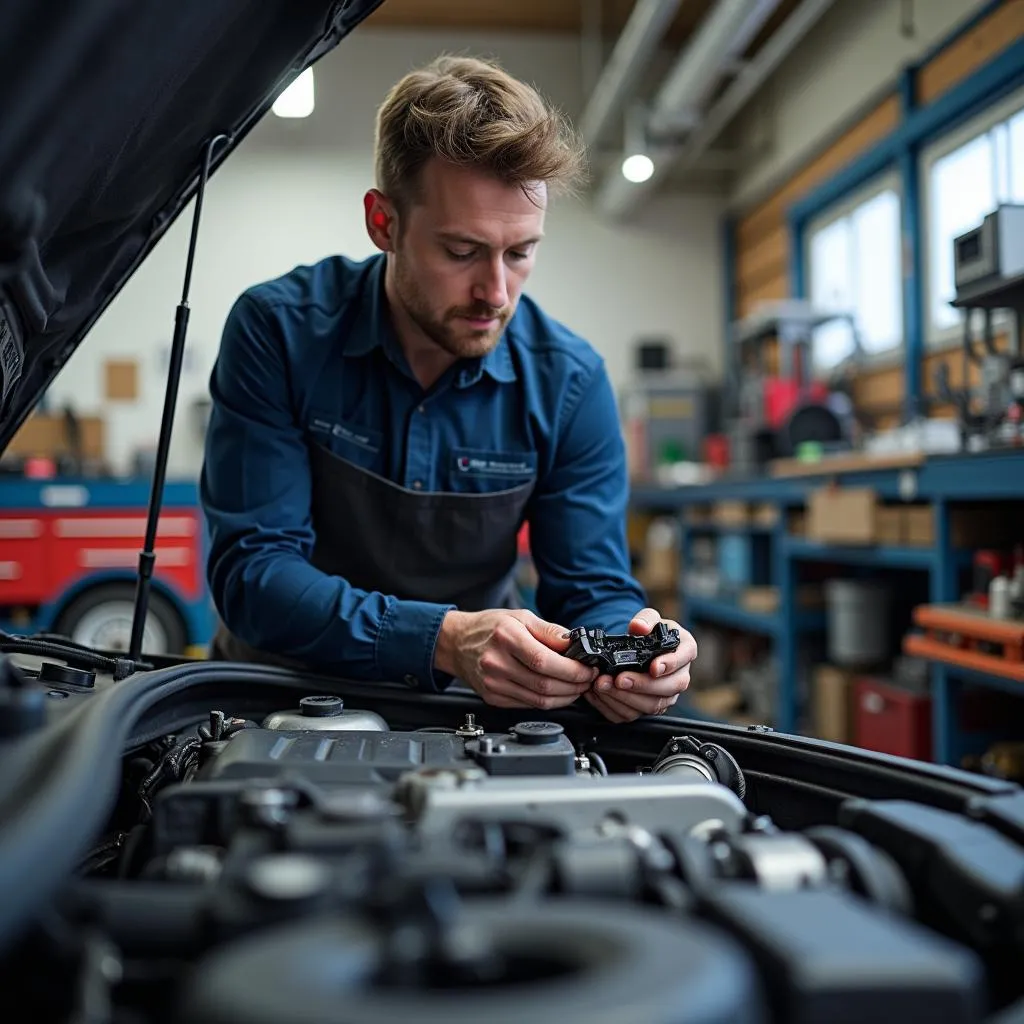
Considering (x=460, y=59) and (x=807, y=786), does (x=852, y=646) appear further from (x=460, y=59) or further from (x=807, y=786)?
(x=807, y=786)

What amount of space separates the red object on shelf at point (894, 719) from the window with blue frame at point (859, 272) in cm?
209

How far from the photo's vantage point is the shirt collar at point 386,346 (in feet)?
4.94

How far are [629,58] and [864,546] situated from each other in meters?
2.79

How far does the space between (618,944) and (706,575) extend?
15.5 feet

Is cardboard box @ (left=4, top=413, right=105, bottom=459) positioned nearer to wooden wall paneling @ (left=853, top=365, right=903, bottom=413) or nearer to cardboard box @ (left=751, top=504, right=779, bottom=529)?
cardboard box @ (left=751, top=504, right=779, bottom=529)

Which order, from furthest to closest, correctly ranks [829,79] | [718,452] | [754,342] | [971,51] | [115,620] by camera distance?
[718,452]
[754,342]
[829,79]
[115,620]
[971,51]

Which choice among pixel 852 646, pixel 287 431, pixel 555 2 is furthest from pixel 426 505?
pixel 555 2

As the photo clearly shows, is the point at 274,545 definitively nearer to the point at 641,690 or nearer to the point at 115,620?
the point at 641,690

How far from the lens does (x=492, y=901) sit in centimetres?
51

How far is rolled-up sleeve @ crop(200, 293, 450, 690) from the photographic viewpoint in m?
1.21

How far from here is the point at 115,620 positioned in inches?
174

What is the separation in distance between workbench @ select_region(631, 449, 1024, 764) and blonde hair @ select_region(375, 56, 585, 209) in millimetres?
1322

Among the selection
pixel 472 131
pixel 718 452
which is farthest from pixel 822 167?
pixel 472 131

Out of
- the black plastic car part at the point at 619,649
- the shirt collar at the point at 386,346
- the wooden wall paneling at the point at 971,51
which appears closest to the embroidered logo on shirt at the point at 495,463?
the shirt collar at the point at 386,346
